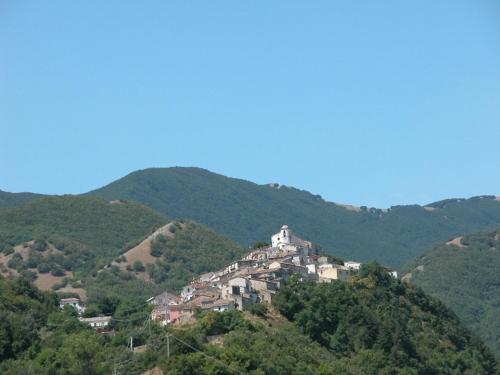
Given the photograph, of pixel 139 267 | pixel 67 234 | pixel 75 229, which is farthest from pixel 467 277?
pixel 67 234

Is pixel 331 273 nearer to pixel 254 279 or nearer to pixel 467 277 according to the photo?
pixel 254 279

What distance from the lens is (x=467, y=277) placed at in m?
167

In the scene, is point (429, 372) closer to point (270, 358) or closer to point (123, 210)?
point (270, 358)

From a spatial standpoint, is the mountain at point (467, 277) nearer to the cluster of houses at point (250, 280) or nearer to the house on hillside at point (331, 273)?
the cluster of houses at point (250, 280)

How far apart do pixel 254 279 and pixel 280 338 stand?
38.2 ft

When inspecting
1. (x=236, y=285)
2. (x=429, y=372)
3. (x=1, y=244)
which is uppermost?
(x=1, y=244)

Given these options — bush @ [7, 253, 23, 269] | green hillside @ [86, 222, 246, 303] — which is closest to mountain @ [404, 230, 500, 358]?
green hillside @ [86, 222, 246, 303]

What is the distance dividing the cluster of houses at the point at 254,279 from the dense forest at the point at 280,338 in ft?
4.52

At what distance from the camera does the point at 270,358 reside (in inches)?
2744

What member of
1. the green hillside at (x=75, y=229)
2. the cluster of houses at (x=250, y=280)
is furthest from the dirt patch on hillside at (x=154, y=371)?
the green hillside at (x=75, y=229)

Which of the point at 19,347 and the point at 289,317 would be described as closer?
the point at 19,347

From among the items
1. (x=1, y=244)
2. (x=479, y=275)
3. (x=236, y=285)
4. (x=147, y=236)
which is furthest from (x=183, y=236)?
(x=236, y=285)

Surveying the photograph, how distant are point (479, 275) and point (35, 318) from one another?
96.5 metres

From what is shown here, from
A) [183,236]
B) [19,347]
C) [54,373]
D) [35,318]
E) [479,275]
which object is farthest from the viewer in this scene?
[479,275]
